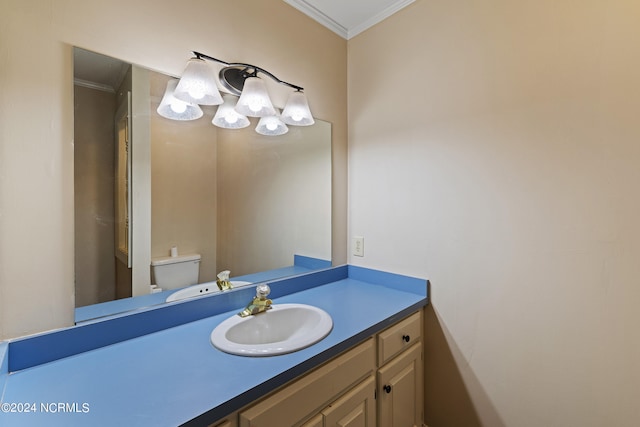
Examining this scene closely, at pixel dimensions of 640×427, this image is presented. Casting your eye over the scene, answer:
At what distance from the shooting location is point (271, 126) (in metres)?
1.50

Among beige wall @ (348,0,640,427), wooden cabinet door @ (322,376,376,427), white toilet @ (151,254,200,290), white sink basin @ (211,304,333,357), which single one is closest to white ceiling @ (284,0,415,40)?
beige wall @ (348,0,640,427)

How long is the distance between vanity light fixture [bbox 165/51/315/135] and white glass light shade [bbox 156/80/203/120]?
0.04 feet

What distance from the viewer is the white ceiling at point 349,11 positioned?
60.6 inches

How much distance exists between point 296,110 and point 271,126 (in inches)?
6.1

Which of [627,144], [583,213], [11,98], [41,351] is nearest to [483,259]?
[583,213]

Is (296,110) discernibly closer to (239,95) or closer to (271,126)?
(271,126)

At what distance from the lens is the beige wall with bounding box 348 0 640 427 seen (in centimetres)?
99

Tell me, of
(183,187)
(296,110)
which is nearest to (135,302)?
(183,187)

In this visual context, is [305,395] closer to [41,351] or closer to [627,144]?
[41,351]

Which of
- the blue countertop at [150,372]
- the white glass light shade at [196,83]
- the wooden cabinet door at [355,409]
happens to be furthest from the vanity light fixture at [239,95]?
the wooden cabinet door at [355,409]

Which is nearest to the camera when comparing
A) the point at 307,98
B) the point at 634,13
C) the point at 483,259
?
the point at 634,13

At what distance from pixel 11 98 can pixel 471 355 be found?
1927mm

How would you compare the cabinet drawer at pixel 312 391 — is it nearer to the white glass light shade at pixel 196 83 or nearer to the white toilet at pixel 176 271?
the white toilet at pixel 176 271

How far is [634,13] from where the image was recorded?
0.95 m
